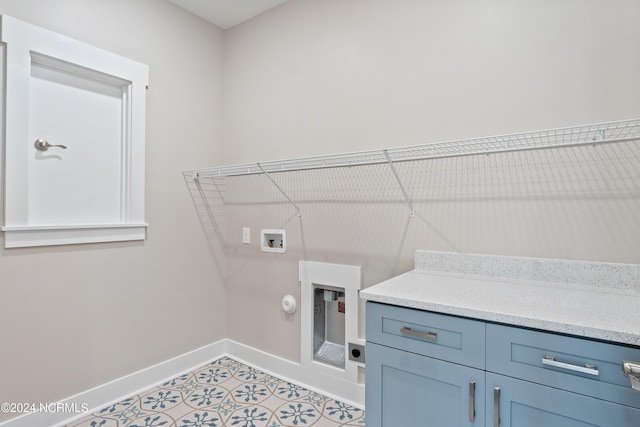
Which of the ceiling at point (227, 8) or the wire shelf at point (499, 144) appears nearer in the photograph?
the wire shelf at point (499, 144)

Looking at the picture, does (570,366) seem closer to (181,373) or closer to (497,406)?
(497,406)

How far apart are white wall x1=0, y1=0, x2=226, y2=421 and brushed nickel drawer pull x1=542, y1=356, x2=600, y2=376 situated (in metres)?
2.10

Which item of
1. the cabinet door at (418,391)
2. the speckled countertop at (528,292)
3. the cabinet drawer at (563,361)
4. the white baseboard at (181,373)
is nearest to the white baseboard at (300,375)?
the white baseboard at (181,373)

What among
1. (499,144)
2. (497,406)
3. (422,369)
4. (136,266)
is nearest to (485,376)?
(497,406)

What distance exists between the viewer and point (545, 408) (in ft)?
3.12

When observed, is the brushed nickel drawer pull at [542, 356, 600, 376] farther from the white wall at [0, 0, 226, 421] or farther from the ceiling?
the ceiling

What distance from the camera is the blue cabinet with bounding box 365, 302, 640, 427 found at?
88 cm

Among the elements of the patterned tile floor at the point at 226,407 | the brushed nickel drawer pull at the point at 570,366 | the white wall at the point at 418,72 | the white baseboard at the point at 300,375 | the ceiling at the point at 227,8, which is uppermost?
the ceiling at the point at 227,8

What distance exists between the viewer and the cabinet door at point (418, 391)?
1.07 metres

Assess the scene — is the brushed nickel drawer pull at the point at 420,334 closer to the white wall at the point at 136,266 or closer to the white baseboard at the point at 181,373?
the white baseboard at the point at 181,373

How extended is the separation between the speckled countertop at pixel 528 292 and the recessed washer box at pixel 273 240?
0.92 meters

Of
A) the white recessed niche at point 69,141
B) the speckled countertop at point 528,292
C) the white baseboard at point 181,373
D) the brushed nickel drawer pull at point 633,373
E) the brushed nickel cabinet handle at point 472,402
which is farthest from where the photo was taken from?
the white baseboard at point 181,373

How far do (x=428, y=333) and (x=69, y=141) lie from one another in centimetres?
201

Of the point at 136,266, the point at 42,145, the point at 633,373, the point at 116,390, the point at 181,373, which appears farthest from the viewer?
the point at 181,373
